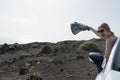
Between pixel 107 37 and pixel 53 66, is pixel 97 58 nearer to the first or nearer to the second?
pixel 107 37

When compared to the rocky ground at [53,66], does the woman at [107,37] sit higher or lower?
higher

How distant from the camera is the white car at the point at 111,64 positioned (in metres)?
7.44

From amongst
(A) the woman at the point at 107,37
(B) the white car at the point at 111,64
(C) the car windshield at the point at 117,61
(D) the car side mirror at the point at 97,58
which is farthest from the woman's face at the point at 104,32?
(C) the car windshield at the point at 117,61

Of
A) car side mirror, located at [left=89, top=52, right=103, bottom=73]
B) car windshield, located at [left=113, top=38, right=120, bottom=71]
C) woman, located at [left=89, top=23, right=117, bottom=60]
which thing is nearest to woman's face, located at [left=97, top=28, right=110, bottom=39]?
woman, located at [left=89, top=23, right=117, bottom=60]

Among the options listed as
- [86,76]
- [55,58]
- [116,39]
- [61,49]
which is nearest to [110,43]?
[116,39]

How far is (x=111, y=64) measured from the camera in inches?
315

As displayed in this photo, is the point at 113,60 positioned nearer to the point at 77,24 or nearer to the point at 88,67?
the point at 77,24

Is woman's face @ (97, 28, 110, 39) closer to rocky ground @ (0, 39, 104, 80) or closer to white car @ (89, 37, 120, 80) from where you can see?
white car @ (89, 37, 120, 80)

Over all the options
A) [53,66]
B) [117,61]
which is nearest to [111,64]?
[117,61]

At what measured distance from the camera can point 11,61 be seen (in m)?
26.8

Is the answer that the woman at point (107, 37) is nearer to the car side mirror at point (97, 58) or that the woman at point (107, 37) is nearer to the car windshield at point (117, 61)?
the car side mirror at point (97, 58)

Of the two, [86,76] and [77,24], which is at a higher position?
[77,24]

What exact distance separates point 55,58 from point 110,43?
17.3 meters

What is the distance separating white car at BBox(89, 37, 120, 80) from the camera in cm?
744
